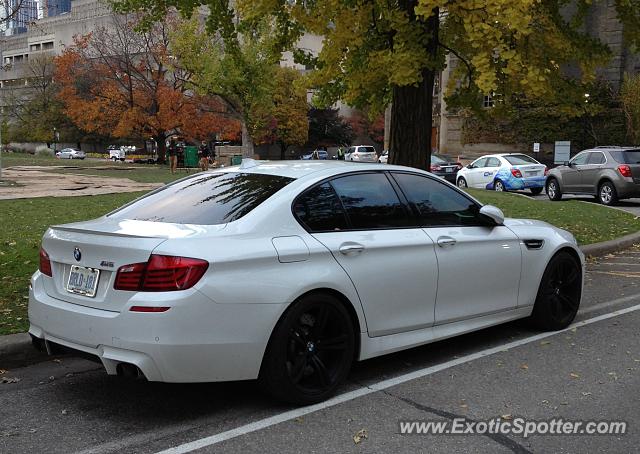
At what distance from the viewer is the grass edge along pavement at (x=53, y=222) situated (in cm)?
667

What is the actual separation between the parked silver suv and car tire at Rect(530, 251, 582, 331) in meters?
14.3

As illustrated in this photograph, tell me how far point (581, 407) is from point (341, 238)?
1892mm

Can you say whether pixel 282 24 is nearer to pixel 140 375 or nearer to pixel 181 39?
pixel 140 375

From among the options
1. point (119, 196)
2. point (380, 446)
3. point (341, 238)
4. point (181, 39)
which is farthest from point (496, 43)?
point (181, 39)

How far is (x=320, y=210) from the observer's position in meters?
4.66

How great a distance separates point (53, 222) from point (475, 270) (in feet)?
28.9

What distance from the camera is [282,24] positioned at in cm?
1139

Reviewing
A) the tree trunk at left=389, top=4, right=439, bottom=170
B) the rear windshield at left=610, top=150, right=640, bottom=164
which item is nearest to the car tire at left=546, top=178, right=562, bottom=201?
the rear windshield at left=610, top=150, right=640, bottom=164

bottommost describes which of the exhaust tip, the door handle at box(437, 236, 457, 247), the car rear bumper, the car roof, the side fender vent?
the exhaust tip

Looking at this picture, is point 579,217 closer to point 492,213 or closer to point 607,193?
point 607,193

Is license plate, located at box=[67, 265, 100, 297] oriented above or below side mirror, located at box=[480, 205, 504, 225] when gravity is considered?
below

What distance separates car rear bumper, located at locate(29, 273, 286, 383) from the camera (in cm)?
375

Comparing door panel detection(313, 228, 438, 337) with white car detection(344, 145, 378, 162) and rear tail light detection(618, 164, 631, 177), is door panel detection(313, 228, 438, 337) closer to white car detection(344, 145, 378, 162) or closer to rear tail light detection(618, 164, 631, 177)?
rear tail light detection(618, 164, 631, 177)

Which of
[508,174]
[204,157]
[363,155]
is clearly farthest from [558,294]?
[363,155]
